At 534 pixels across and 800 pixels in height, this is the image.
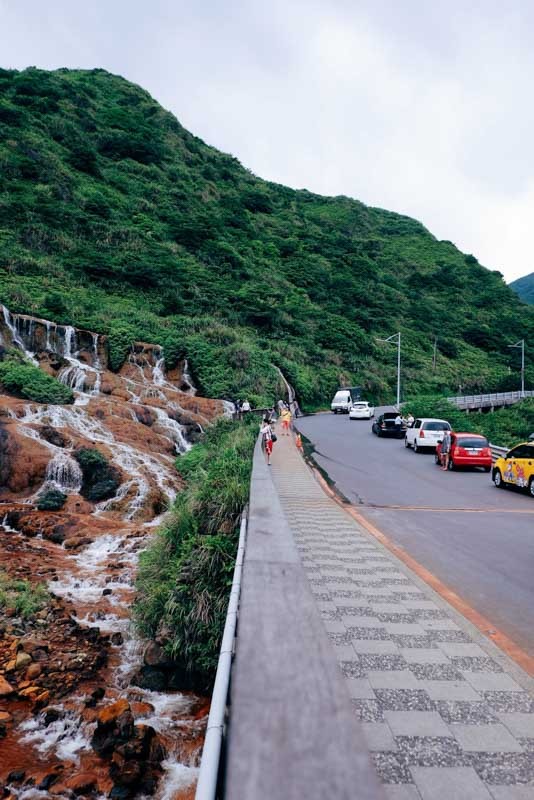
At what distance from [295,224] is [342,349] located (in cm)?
3851

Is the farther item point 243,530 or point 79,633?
point 79,633

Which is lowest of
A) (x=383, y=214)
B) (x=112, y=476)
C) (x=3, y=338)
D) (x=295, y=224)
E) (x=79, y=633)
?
(x=79, y=633)

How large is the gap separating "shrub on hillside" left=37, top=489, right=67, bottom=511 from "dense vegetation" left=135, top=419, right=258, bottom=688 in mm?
7672

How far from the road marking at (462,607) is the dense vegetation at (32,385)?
19.1m

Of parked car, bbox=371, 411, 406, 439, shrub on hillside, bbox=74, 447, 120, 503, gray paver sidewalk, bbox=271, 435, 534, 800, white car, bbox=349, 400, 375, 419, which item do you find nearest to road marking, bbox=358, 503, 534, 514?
gray paver sidewalk, bbox=271, 435, 534, 800

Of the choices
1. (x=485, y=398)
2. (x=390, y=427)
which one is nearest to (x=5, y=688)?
(x=390, y=427)

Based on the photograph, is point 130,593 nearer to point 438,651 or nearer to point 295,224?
point 438,651

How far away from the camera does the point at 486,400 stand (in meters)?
57.2

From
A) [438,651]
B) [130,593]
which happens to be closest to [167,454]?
[130,593]

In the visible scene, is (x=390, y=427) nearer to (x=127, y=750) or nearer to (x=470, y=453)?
(x=470, y=453)

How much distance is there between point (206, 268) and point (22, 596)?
5460 cm

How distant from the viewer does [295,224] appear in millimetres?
90062

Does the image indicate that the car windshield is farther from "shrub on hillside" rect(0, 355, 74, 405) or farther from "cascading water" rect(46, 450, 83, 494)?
"shrub on hillside" rect(0, 355, 74, 405)

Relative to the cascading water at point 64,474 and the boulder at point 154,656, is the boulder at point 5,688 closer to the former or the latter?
the boulder at point 154,656
